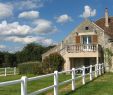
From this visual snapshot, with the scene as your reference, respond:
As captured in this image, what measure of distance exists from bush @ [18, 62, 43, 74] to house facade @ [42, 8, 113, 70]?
130 inches

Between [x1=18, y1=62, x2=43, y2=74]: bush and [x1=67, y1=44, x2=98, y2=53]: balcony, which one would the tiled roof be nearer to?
[x1=67, y1=44, x2=98, y2=53]: balcony

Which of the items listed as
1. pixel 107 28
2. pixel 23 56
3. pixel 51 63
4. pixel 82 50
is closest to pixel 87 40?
pixel 107 28

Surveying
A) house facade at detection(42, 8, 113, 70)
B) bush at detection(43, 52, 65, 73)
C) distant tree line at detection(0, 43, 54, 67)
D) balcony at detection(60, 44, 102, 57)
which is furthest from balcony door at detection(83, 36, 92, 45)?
distant tree line at detection(0, 43, 54, 67)

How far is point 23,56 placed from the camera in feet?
254

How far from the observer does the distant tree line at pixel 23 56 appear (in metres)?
70.7

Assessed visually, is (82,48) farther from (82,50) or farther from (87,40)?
(87,40)

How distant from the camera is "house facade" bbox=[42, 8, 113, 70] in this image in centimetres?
4178

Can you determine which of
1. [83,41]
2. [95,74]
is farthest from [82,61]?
[95,74]

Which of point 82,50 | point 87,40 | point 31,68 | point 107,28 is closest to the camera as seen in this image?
point 31,68

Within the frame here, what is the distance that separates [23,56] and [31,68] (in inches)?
1422

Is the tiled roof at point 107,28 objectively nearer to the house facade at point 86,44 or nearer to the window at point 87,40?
the house facade at point 86,44

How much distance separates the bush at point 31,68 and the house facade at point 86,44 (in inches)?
130

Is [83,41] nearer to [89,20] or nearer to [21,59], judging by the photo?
[89,20]

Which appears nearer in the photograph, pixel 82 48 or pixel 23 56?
pixel 82 48
